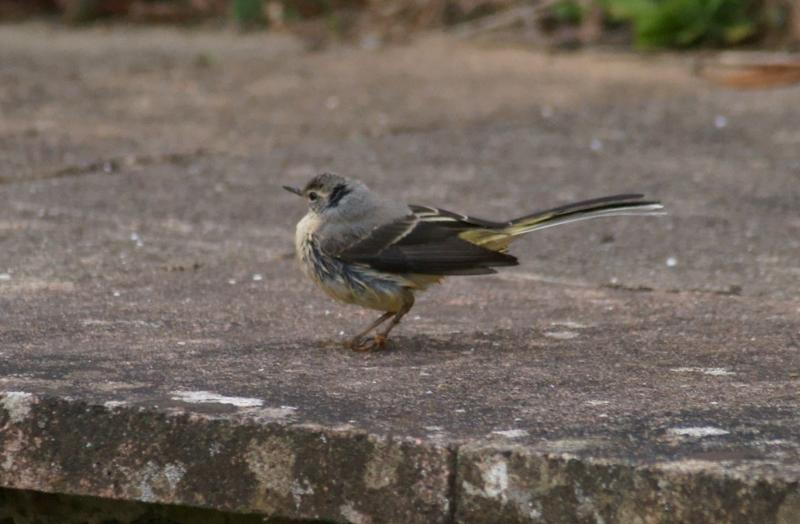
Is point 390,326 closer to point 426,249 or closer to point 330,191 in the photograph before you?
point 426,249

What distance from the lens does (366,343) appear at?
407 cm

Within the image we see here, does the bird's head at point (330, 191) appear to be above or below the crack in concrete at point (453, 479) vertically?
above

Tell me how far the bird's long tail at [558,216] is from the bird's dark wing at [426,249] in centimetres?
4

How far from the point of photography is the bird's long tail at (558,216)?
4285 millimetres

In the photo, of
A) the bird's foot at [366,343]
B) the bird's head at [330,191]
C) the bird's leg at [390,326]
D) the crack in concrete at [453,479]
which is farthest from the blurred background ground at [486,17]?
the crack in concrete at [453,479]

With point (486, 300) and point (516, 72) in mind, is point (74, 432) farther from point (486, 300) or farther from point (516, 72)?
point (516, 72)

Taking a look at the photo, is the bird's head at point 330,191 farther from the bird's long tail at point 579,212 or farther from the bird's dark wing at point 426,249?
the bird's long tail at point 579,212

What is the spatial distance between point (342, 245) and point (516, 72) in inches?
194

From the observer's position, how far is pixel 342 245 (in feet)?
13.8

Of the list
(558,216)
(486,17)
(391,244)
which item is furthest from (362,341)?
(486,17)

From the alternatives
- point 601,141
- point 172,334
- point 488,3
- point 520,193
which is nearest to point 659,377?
point 172,334

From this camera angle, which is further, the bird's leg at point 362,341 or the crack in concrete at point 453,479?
the bird's leg at point 362,341

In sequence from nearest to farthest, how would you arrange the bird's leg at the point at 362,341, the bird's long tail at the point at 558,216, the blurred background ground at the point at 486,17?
the bird's leg at the point at 362,341, the bird's long tail at the point at 558,216, the blurred background ground at the point at 486,17

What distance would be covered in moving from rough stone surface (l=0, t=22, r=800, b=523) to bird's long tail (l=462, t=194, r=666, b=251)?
0.25m
